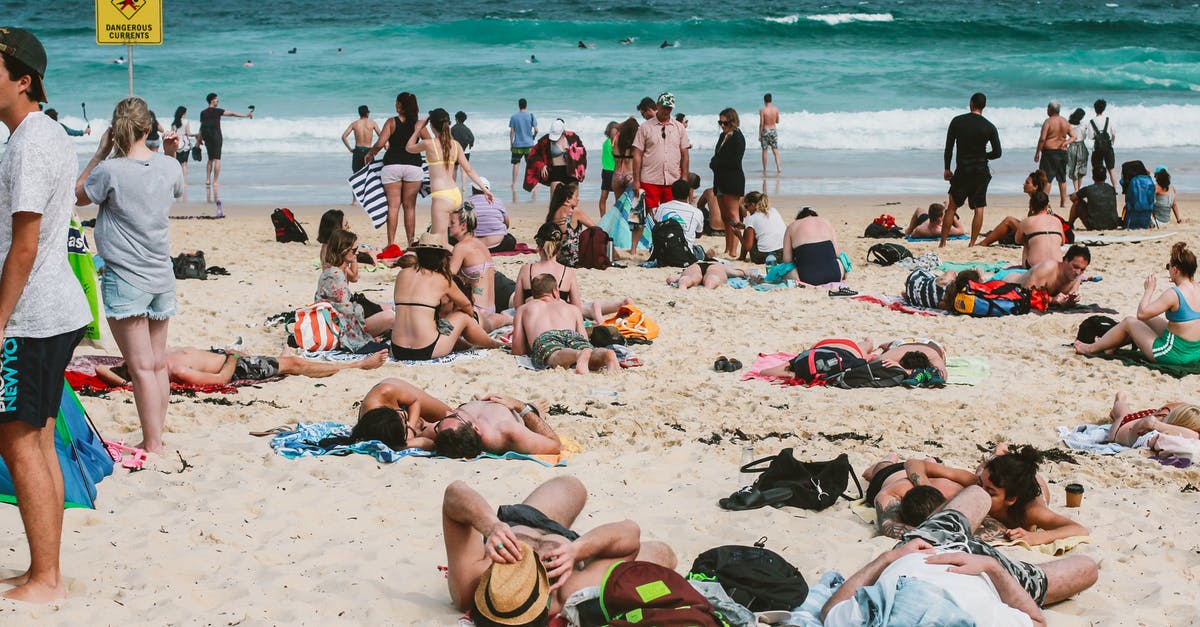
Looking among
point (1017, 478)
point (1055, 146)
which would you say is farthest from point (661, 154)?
point (1017, 478)

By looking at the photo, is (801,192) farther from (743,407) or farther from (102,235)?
(102,235)

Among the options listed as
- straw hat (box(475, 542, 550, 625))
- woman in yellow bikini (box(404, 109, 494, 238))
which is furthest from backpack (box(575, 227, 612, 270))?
straw hat (box(475, 542, 550, 625))

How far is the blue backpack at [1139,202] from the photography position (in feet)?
42.0

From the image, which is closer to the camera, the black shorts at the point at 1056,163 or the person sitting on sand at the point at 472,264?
the person sitting on sand at the point at 472,264

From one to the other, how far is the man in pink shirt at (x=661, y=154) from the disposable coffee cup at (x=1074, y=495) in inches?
278

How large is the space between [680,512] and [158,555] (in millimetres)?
2049

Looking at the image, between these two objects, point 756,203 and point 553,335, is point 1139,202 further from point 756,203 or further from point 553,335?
point 553,335

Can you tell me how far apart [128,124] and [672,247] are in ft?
21.4

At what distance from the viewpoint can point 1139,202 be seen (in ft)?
42.3

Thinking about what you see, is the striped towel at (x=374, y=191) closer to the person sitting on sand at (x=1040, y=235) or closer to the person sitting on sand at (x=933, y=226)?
the person sitting on sand at (x=933, y=226)

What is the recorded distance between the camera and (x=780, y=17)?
125 ft

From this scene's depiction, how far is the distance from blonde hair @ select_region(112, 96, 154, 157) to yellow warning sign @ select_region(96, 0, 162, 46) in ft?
13.0

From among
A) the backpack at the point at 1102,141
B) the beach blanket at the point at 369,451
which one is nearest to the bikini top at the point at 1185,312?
the beach blanket at the point at 369,451

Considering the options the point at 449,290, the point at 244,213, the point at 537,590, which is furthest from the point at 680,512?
the point at 244,213
